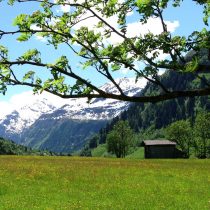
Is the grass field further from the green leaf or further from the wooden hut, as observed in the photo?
the wooden hut

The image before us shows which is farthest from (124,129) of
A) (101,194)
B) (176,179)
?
(101,194)

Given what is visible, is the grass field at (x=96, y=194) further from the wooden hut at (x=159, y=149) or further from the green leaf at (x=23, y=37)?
the wooden hut at (x=159, y=149)

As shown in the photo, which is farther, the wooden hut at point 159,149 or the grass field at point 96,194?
the wooden hut at point 159,149

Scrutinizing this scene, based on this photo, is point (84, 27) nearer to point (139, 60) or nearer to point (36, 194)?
point (139, 60)

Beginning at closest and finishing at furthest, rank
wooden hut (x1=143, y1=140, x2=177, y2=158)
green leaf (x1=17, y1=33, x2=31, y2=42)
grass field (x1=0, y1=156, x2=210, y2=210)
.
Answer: green leaf (x1=17, y1=33, x2=31, y2=42)
grass field (x1=0, y1=156, x2=210, y2=210)
wooden hut (x1=143, y1=140, x2=177, y2=158)

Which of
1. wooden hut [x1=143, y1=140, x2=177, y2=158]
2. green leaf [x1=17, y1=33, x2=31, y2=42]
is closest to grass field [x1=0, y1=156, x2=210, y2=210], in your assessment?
green leaf [x1=17, y1=33, x2=31, y2=42]

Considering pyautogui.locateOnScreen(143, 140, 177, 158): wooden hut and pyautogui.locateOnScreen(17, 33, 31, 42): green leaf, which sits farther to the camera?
pyautogui.locateOnScreen(143, 140, 177, 158): wooden hut

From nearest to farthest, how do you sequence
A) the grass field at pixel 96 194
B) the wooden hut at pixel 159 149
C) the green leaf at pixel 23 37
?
the green leaf at pixel 23 37, the grass field at pixel 96 194, the wooden hut at pixel 159 149

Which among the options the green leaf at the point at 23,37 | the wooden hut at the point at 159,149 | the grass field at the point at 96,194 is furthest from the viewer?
the wooden hut at the point at 159,149

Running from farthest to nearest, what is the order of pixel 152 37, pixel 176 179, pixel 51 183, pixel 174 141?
1. pixel 174 141
2. pixel 176 179
3. pixel 51 183
4. pixel 152 37

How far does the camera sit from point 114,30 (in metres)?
6.87

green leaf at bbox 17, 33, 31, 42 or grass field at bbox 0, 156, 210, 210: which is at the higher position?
green leaf at bbox 17, 33, 31, 42

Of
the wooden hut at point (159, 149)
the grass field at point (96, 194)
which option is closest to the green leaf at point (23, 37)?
the grass field at point (96, 194)

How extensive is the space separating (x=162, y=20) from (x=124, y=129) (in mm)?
174670
